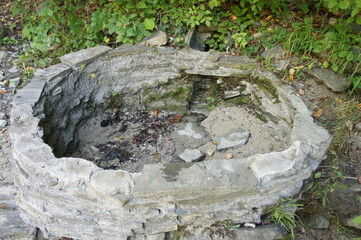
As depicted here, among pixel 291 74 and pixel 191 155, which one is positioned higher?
pixel 291 74

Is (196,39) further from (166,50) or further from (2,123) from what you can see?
(2,123)

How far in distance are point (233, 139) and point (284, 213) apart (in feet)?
3.82

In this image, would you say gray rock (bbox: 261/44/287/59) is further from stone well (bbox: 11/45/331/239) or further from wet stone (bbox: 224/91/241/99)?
stone well (bbox: 11/45/331/239)

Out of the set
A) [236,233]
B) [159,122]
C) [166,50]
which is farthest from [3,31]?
[236,233]

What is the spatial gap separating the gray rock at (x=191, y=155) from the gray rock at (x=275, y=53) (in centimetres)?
133

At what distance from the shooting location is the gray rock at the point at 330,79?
317 centimetres

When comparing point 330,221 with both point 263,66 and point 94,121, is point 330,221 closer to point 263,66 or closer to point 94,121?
point 263,66

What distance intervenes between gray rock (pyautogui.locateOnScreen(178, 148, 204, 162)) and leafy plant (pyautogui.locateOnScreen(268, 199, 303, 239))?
96cm

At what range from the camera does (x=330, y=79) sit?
127 inches

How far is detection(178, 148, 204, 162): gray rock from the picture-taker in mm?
3117

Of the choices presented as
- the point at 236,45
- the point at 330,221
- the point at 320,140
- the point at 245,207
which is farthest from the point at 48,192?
the point at 236,45

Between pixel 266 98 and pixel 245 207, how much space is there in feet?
4.84

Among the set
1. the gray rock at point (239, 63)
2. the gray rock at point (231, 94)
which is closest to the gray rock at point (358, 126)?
the gray rock at point (239, 63)

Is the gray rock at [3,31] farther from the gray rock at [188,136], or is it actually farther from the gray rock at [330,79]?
the gray rock at [330,79]
